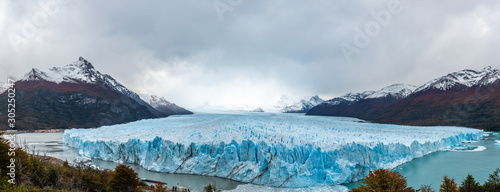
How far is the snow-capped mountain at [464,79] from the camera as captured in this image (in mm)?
112169

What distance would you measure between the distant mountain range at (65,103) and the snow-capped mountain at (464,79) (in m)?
130

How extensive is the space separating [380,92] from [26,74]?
6940 inches

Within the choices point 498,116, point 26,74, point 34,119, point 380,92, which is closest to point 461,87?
point 498,116

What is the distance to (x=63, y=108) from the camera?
325 ft

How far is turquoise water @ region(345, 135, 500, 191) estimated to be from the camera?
77.4ft

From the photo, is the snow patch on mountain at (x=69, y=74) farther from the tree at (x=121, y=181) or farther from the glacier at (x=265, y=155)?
the tree at (x=121, y=181)

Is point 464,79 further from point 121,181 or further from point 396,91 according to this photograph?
point 121,181

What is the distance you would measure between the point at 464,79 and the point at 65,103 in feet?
518

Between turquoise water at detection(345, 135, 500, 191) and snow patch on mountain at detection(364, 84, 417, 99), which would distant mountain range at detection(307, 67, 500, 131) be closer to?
snow patch on mountain at detection(364, 84, 417, 99)

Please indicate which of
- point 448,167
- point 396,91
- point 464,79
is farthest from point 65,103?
point 396,91

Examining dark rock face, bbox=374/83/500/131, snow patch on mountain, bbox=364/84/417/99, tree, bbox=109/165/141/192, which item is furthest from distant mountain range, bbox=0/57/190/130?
snow patch on mountain, bbox=364/84/417/99

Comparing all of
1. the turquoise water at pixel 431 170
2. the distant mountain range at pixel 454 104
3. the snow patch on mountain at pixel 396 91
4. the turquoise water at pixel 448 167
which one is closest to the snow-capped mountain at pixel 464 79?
the distant mountain range at pixel 454 104

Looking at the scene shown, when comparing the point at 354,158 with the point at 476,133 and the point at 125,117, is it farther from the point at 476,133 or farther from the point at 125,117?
the point at 125,117

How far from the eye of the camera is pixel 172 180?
23.8 m
